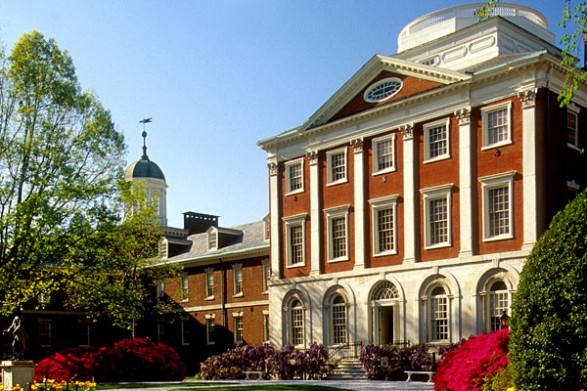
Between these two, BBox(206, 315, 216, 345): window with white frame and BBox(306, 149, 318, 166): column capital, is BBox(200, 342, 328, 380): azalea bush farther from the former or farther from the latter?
BBox(206, 315, 216, 345): window with white frame

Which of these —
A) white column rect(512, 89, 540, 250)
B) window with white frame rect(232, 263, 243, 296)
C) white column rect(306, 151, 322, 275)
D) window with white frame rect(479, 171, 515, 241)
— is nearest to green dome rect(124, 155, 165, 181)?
window with white frame rect(232, 263, 243, 296)

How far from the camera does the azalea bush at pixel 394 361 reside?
33.0 metres

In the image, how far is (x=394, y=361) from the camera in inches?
1329

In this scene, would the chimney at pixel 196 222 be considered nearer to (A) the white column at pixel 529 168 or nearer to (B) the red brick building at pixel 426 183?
(B) the red brick building at pixel 426 183

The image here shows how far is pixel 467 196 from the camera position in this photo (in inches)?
1321

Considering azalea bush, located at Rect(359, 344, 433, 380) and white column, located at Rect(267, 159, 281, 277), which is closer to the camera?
azalea bush, located at Rect(359, 344, 433, 380)

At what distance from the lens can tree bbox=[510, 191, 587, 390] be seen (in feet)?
39.8

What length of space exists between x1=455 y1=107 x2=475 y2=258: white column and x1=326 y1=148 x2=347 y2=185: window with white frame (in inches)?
267

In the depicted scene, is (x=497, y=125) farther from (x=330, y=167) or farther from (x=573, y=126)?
(x=330, y=167)

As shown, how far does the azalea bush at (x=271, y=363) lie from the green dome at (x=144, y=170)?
30.3 meters

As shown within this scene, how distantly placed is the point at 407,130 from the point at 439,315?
26.6ft

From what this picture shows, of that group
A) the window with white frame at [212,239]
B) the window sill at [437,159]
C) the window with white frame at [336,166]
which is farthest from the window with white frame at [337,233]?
the window with white frame at [212,239]

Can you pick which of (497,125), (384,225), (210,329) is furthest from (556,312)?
(210,329)

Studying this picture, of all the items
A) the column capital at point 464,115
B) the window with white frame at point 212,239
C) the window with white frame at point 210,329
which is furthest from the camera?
the window with white frame at point 212,239
